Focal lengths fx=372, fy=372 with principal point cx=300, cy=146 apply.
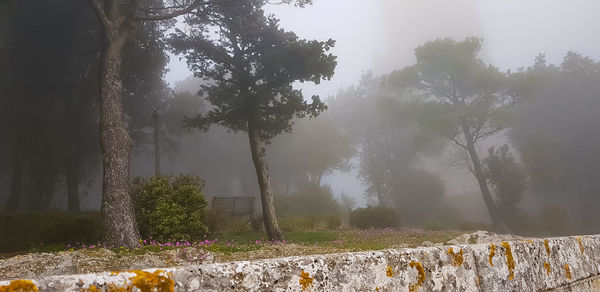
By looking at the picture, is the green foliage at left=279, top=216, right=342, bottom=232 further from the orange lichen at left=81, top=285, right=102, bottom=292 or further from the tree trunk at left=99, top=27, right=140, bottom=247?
the orange lichen at left=81, top=285, right=102, bottom=292

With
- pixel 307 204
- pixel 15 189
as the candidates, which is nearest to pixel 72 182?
pixel 15 189

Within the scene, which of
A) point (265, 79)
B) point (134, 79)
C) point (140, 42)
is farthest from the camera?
point (134, 79)

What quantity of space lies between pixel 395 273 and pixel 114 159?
12747mm

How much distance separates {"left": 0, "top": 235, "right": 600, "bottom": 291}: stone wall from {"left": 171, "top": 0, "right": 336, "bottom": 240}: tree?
14407 mm

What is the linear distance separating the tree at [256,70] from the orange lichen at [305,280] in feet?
50.7

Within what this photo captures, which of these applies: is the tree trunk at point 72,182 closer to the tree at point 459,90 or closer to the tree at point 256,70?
the tree at point 256,70

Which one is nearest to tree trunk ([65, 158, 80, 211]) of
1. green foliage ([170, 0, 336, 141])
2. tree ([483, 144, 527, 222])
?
green foliage ([170, 0, 336, 141])

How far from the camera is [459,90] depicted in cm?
3381

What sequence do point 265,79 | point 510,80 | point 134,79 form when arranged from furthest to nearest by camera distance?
point 510,80 < point 134,79 < point 265,79

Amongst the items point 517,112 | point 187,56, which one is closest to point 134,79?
point 187,56

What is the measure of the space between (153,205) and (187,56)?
8620 mm

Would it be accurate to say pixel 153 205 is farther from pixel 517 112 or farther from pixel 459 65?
pixel 517 112

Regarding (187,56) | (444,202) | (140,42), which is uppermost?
(140,42)

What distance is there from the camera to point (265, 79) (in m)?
18.8
